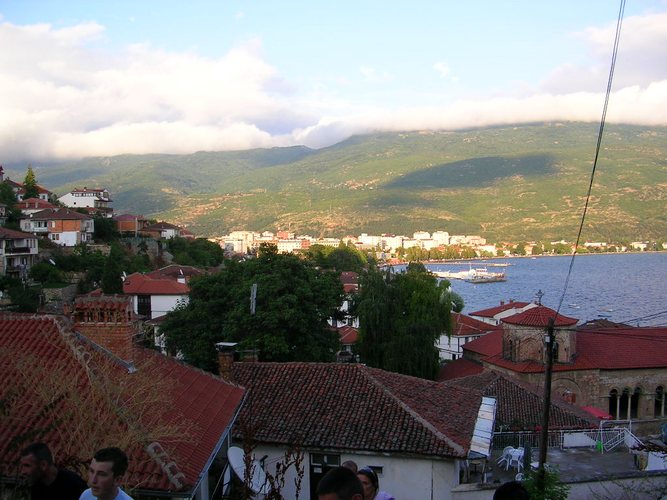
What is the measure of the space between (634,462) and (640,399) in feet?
57.2

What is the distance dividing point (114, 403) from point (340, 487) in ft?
16.9

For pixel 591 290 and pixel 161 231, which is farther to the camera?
pixel 591 290

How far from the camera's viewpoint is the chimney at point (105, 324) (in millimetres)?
10969

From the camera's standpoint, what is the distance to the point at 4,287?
137 feet

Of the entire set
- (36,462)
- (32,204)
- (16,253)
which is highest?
(36,462)

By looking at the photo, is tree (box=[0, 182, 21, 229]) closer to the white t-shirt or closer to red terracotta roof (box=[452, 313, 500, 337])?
red terracotta roof (box=[452, 313, 500, 337])

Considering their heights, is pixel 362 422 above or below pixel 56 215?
below

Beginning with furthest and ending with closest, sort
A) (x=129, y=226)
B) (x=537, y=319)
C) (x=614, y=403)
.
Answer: (x=129, y=226) → (x=537, y=319) → (x=614, y=403)

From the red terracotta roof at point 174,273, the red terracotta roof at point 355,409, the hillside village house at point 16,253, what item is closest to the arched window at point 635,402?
the red terracotta roof at point 355,409

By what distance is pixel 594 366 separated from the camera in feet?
99.0

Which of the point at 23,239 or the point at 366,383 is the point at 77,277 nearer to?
the point at 23,239

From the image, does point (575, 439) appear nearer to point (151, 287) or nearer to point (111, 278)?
point (151, 287)

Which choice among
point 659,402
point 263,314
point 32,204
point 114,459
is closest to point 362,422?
point 114,459

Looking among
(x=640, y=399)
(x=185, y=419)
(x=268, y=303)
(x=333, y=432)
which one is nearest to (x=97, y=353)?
(x=185, y=419)
